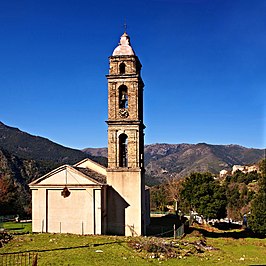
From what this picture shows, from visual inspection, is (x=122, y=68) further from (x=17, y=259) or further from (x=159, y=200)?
(x=159, y=200)

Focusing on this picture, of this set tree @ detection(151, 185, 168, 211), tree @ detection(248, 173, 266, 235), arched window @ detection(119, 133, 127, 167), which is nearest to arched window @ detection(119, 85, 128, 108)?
arched window @ detection(119, 133, 127, 167)

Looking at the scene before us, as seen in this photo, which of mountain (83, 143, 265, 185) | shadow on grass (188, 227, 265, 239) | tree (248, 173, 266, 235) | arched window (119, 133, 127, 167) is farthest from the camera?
mountain (83, 143, 265, 185)

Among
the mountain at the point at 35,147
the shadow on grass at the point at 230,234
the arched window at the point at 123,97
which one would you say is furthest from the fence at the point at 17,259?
the mountain at the point at 35,147

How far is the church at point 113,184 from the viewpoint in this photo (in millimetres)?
27938

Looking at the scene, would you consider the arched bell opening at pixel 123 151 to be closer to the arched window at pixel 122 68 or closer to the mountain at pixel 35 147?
the arched window at pixel 122 68

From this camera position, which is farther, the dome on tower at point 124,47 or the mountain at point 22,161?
the mountain at point 22,161

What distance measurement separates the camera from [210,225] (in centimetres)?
4409

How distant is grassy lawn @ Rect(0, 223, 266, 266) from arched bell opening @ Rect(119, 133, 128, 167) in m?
6.10

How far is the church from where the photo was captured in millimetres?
27938

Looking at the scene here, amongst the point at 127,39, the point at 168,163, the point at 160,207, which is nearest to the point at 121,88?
the point at 127,39

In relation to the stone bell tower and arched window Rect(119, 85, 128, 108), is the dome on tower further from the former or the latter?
arched window Rect(119, 85, 128, 108)

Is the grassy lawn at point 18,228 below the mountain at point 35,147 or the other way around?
below

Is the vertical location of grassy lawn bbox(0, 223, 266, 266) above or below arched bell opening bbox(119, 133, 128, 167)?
below

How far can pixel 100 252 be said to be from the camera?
21531mm
